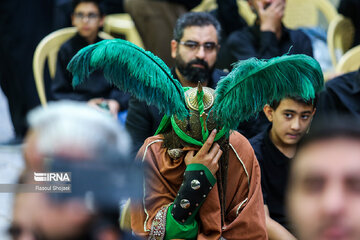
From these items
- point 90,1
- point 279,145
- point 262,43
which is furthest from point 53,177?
point 90,1

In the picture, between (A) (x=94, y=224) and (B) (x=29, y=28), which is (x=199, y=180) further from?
(B) (x=29, y=28)

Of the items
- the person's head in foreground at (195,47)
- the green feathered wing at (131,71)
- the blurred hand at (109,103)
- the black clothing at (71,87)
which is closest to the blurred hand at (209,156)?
the green feathered wing at (131,71)

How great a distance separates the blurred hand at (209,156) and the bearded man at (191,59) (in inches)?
34.7

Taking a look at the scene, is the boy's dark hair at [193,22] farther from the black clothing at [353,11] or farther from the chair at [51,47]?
the black clothing at [353,11]

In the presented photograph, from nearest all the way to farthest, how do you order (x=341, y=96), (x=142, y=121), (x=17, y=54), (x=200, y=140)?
(x=200, y=140)
(x=142, y=121)
(x=341, y=96)
(x=17, y=54)

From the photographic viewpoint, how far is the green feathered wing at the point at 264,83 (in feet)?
7.13

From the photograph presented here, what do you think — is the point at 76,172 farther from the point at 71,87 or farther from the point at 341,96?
the point at 71,87

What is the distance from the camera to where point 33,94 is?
4844mm

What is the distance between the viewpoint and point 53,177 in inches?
48.5

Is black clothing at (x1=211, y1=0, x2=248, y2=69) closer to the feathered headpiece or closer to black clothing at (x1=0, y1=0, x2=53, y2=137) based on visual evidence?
black clothing at (x1=0, y1=0, x2=53, y2=137)

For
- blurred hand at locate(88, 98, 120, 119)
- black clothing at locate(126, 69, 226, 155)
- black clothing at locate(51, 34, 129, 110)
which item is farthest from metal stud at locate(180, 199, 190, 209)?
black clothing at locate(51, 34, 129, 110)

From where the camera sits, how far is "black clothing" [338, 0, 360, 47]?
462cm

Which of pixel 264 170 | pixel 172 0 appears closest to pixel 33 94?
pixel 172 0

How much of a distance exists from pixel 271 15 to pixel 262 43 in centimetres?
26
